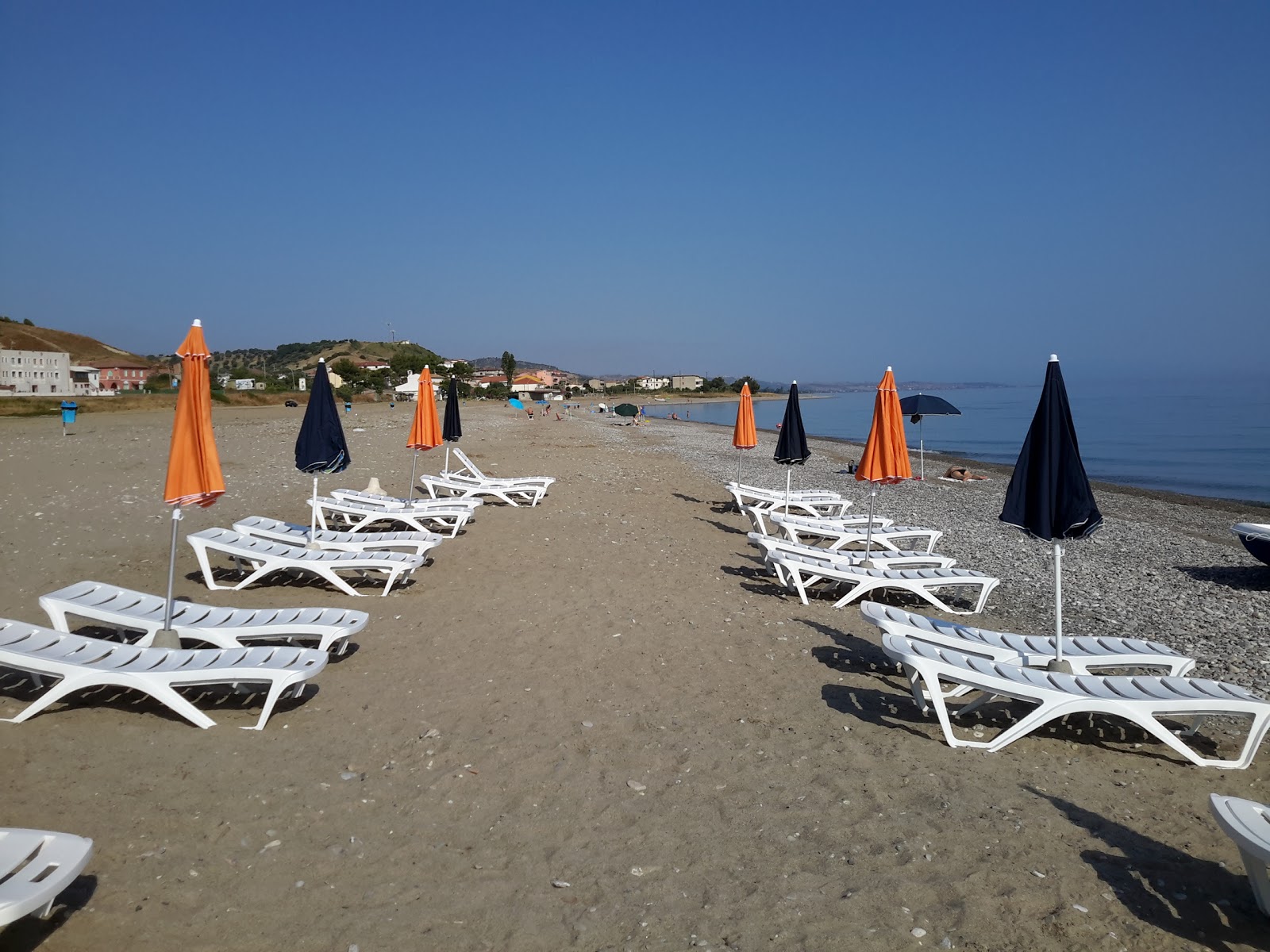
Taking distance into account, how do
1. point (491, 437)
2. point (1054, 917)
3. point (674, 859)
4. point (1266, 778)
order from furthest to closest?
point (491, 437), point (1266, 778), point (674, 859), point (1054, 917)

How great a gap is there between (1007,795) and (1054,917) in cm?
101

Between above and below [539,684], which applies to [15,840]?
above

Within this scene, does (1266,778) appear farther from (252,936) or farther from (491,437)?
(491,437)

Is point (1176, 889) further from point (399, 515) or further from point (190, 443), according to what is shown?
point (399, 515)

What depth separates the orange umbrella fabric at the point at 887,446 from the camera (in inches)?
320

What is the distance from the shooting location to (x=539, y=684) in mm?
5430

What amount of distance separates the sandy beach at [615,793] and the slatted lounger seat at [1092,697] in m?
0.16

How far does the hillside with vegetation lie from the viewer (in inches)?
2766

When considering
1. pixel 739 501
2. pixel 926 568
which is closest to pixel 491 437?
pixel 739 501

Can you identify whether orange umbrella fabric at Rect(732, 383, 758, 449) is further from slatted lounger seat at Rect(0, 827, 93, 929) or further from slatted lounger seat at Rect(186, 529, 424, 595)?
slatted lounger seat at Rect(0, 827, 93, 929)

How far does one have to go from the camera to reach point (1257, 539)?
9.38 m

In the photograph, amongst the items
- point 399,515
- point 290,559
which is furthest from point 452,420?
point 290,559

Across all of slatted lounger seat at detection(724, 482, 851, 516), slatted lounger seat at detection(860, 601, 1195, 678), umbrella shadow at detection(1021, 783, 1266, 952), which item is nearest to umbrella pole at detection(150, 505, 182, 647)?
slatted lounger seat at detection(860, 601, 1195, 678)

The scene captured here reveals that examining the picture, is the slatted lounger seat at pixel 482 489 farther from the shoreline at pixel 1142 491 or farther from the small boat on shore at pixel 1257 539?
the shoreline at pixel 1142 491
